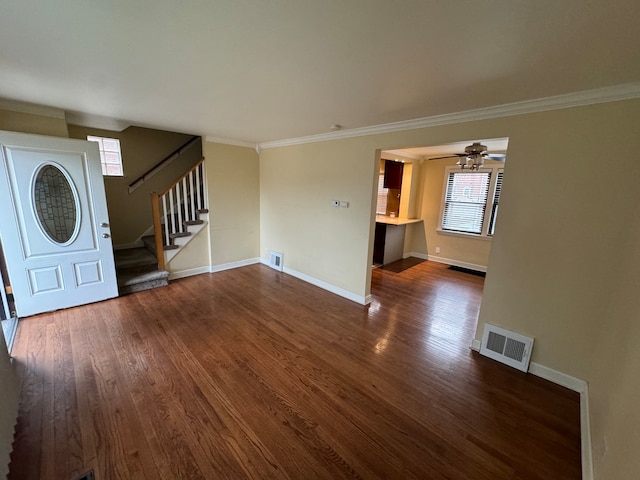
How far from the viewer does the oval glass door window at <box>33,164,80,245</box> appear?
9.81 ft

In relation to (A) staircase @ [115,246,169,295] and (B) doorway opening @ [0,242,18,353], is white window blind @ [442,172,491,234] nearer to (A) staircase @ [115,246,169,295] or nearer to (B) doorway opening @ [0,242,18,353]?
(A) staircase @ [115,246,169,295]

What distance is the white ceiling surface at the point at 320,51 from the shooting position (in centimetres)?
118

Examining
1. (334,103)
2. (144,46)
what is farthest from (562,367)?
(144,46)

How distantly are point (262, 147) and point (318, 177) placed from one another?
65.1 inches

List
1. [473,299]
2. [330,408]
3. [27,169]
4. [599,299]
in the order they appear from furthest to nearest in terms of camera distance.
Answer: [473,299], [27,169], [599,299], [330,408]

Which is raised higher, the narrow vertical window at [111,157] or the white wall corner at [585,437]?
the narrow vertical window at [111,157]

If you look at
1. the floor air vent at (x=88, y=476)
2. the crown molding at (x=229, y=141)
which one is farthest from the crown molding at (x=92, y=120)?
the floor air vent at (x=88, y=476)

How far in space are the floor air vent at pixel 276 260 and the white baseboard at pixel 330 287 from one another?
5.4 inches

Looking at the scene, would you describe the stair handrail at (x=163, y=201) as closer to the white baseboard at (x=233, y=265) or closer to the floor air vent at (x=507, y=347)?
the white baseboard at (x=233, y=265)

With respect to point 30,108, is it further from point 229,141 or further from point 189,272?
point 189,272

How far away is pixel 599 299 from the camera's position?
2.07 meters

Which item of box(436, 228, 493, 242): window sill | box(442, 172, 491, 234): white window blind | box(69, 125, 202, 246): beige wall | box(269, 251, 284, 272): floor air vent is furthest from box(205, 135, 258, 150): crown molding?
box(436, 228, 493, 242): window sill

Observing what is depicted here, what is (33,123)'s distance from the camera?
3.01 metres

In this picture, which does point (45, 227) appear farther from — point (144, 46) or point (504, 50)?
point (504, 50)
